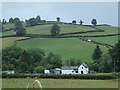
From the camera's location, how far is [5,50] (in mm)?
86812

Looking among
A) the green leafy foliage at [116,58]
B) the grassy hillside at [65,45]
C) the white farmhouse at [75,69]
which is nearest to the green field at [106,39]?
the grassy hillside at [65,45]

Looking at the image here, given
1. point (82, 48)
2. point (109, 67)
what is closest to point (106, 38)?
point (82, 48)

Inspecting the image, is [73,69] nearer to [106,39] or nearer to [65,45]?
[65,45]

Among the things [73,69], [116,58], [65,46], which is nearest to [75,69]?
[73,69]

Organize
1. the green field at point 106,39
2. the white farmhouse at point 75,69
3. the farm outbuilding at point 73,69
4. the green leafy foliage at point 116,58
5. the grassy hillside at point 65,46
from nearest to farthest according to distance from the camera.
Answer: the green leafy foliage at point 116,58, the farm outbuilding at point 73,69, the white farmhouse at point 75,69, the grassy hillside at point 65,46, the green field at point 106,39

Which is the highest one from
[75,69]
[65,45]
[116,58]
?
[65,45]

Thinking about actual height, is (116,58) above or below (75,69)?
above

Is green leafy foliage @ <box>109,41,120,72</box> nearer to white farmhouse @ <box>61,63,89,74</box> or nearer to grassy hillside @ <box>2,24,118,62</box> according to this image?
white farmhouse @ <box>61,63,89,74</box>

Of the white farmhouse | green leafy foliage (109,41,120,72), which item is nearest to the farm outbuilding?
the white farmhouse

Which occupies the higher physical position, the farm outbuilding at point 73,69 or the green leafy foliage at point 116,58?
the green leafy foliage at point 116,58

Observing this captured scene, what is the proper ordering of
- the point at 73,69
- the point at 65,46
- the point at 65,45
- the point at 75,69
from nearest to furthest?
the point at 73,69, the point at 75,69, the point at 65,46, the point at 65,45

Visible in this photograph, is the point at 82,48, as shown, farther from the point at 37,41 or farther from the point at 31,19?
the point at 31,19

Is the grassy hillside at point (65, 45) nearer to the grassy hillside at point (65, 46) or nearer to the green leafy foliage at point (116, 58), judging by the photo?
the grassy hillside at point (65, 46)

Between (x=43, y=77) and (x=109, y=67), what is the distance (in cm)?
2194
